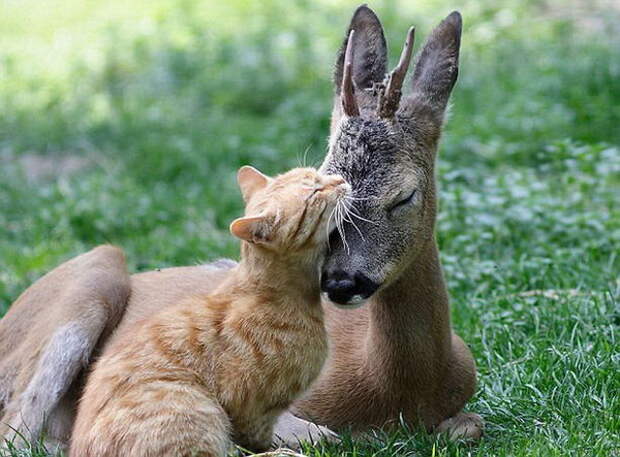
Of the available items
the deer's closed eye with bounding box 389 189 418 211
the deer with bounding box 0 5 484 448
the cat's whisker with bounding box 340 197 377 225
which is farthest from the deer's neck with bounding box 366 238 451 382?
the cat's whisker with bounding box 340 197 377 225

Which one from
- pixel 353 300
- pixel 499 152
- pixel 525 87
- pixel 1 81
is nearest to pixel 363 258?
pixel 353 300

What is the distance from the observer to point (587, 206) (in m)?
8.95

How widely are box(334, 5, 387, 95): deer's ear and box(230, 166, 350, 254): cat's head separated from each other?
881 millimetres

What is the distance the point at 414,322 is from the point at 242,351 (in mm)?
974

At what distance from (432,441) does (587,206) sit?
A: 12.5 ft

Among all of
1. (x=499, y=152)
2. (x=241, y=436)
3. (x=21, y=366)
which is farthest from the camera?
(x=499, y=152)

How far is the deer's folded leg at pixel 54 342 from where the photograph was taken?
19.7 ft

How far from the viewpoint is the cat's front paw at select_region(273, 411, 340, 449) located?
566 cm

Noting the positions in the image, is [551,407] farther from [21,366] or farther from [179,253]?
[179,253]

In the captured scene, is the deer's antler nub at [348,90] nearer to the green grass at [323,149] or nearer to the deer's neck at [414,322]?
the deer's neck at [414,322]

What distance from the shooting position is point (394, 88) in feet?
18.5

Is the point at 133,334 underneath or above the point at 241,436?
above

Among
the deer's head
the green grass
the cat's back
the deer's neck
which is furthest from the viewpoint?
the green grass

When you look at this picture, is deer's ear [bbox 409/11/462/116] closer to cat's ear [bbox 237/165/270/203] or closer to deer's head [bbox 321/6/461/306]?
deer's head [bbox 321/6/461/306]
